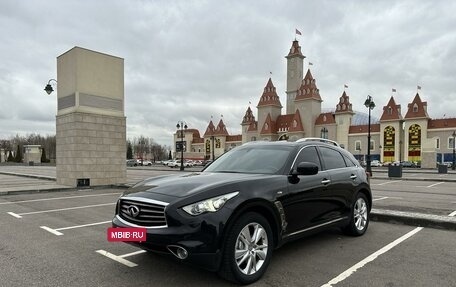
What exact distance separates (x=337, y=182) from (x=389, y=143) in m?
82.8

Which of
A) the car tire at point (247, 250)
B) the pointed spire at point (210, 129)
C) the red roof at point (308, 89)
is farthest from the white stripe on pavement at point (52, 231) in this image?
the pointed spire at point (210, 129)

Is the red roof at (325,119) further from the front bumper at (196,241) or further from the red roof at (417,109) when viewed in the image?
the front bumper at (196,241)

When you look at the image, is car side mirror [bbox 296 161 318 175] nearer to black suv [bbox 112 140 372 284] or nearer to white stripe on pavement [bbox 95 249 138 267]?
black suv [bbox 112 140 372 284]

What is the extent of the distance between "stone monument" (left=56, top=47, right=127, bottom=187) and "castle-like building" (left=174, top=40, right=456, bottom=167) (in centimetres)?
5131

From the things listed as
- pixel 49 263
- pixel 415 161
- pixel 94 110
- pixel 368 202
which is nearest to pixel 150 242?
pixel 49 263

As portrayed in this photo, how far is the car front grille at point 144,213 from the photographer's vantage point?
13.4 ft

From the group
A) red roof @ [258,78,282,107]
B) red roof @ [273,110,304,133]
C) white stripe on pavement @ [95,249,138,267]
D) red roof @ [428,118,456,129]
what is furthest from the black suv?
red roof @ [258,78,282,107]

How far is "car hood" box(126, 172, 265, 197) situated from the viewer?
13.9ft

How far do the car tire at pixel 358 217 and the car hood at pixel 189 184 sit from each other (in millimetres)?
2621

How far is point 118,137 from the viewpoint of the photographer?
58.6 ft

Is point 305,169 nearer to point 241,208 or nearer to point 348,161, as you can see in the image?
point 241,208

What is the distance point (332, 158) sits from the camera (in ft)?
21.0

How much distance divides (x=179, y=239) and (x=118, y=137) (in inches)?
586

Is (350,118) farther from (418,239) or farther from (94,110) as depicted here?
(418,239)
